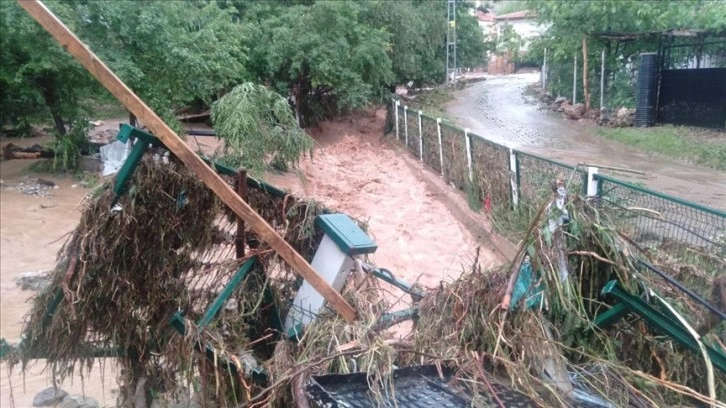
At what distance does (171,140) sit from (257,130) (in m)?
6.72

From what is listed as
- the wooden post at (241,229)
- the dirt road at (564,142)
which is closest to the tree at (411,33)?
the dirt road at (564,142)

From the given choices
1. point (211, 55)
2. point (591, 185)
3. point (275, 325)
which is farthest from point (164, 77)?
point (275, 325)

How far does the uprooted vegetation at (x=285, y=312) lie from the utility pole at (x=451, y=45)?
90.8 ft

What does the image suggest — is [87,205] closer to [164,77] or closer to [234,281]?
[234,281]

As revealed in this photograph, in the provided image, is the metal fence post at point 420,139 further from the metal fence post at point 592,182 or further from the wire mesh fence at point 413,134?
the metal fence post at point 592,182

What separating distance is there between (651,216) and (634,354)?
34.6 inches

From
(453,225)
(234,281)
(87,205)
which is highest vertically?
(87,205)

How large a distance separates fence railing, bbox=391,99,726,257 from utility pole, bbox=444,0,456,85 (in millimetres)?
13800

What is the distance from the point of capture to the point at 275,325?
3.62 metres

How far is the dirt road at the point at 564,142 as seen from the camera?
33.0ft

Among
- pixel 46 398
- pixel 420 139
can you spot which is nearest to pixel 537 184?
pixel 46 398

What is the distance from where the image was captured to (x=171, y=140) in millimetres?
2826

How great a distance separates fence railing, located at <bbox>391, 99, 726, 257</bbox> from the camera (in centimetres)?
390

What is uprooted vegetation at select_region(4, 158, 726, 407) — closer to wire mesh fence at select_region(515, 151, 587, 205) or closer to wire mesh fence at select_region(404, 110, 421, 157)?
wire mesh fence at select_region(515, 151, 587, 205)
